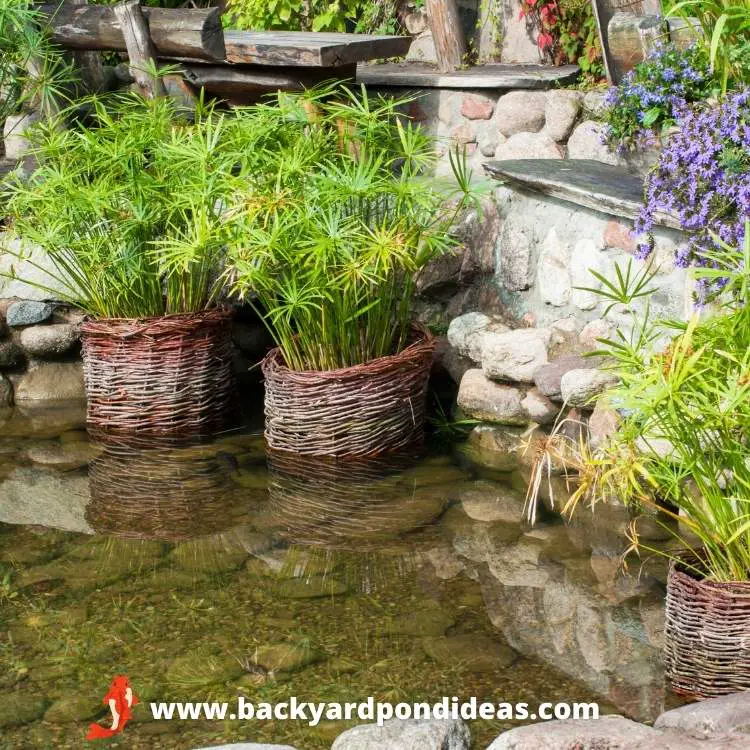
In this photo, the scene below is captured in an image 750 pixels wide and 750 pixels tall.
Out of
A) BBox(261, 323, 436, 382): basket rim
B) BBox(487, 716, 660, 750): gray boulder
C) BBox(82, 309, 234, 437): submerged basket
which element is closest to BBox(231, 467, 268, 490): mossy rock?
BBox(261, 323, 436, 382): basket rim

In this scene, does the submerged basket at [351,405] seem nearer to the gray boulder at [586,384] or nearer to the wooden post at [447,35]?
the gray boulder at [586,384]

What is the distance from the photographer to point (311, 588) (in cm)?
393

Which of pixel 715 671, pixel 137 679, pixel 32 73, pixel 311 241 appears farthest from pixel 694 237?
pixel 32 73

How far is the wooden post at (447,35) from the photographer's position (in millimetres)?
6438

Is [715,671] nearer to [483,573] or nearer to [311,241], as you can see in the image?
[483,573]

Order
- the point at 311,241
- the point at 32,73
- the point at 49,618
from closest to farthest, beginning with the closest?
the point at 49,618, the point at 311,241, the point at 32,73

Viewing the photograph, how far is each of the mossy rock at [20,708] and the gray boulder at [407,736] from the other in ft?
2.92

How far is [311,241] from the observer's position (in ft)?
15.2

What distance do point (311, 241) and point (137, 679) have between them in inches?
75.3

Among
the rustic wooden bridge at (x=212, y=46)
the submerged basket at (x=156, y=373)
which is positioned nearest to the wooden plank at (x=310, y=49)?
the rustic wooden bridge at (x=212, y=46)

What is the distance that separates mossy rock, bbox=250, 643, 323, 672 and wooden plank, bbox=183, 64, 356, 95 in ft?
11.0

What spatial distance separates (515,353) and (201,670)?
2188 millimetres

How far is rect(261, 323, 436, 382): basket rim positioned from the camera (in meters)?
4.88

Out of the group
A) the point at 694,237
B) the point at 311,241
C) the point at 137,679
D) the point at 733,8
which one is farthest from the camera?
the point at 311,241
